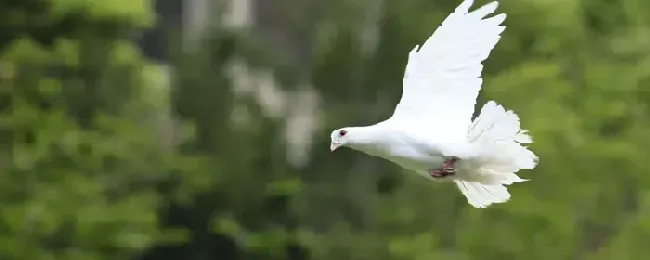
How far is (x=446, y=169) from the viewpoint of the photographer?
1.99 ft

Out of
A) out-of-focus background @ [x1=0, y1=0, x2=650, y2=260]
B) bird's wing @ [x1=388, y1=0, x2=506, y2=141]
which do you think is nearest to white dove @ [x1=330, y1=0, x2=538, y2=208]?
bird's wing @ [x1=388, y1=0, x2=506, y2=141]

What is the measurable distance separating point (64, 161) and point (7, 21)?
0.27 m

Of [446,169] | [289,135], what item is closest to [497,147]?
[446,169]

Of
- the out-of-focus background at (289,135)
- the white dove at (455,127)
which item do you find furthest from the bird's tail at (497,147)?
the out-of-focus background at (289,135)

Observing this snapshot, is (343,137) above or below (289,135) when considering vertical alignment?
above

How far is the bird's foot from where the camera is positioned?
607 mm

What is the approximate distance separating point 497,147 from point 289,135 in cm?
133

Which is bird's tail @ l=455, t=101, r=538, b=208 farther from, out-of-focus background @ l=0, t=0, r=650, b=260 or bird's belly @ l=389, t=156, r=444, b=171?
out-of-focus background @ l=0, t=0, r=650, b=260

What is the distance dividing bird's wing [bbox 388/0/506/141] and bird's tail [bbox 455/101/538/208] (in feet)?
0.09

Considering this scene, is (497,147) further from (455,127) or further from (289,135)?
(289,135)

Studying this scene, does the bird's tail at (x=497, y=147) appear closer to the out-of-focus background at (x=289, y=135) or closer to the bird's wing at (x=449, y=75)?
the bird's wing at (x=449, y=75)

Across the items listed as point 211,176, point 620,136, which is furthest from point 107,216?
point 620,136

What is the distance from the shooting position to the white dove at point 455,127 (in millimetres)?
592

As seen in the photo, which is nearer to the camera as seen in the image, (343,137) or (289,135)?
(343,137)
